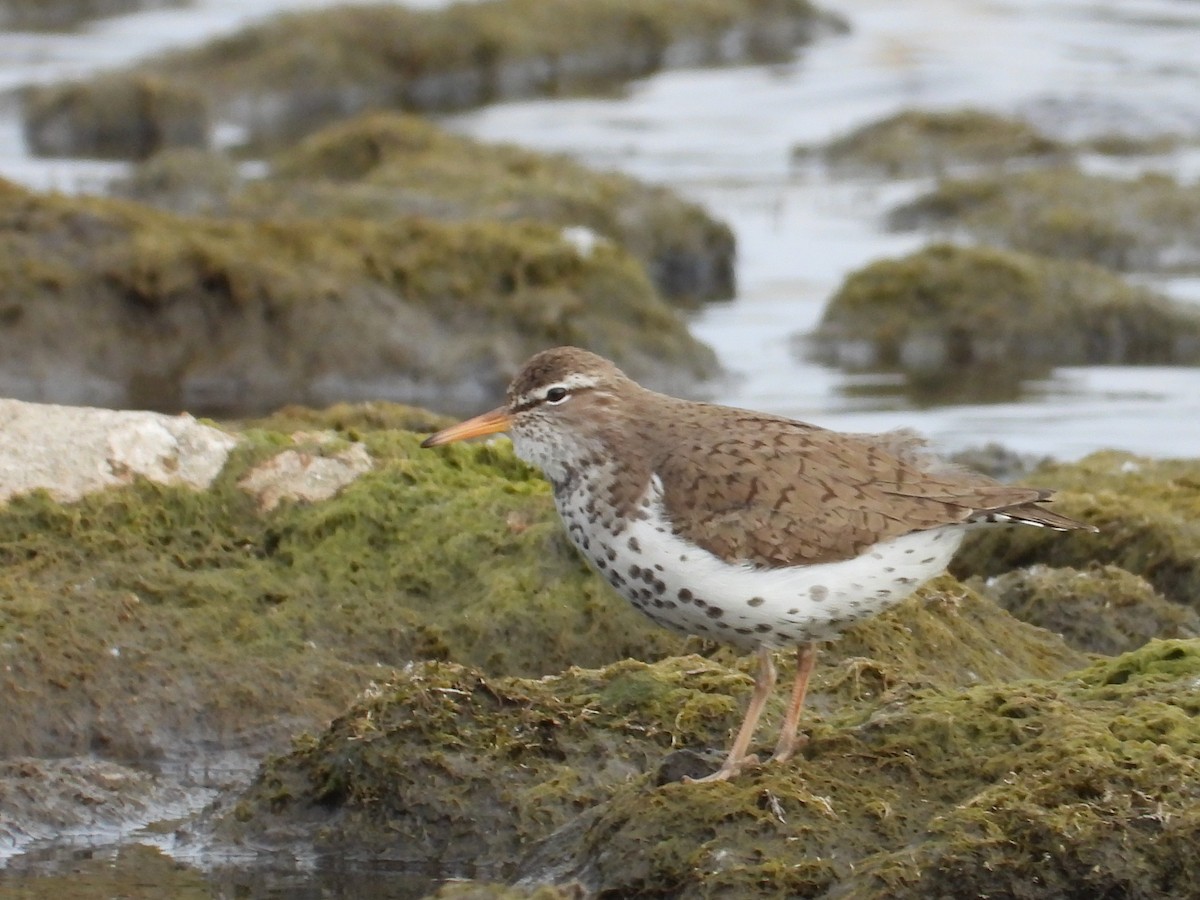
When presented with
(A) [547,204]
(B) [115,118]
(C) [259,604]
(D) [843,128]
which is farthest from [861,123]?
(C) [259,604]

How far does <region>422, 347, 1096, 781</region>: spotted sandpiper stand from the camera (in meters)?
5.64

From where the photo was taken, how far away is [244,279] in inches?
520

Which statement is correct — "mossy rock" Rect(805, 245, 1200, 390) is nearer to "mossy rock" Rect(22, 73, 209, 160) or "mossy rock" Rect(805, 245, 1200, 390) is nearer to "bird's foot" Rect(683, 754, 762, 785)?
"bird's foot" Rect(683, 754, 762, 785)

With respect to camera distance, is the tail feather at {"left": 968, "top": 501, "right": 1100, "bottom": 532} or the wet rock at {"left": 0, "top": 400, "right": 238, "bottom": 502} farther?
the wet rock at {"left": 0, "top": 400, "right": 238, "bottom": 502}

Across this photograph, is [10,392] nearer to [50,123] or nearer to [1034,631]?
[1034,631]

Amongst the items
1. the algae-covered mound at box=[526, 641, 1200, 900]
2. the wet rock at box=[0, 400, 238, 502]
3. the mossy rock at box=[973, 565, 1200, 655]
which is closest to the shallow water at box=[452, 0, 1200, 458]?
the mossy rock at box=[973, 565, 1200, 655]

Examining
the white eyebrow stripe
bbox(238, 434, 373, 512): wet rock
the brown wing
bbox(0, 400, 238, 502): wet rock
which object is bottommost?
bbox(238, 434, 373, 512): wet rock

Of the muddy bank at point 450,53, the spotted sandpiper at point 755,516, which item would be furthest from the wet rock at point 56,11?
the spotted sandpiper at point 755,516

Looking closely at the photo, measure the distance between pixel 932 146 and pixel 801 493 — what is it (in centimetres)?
1621

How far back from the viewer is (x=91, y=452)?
24.2 ft

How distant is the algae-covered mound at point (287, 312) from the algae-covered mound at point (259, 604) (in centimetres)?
533

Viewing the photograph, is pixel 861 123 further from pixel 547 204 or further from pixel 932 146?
pixel 547 204

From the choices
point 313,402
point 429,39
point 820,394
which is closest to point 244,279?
point 313,402

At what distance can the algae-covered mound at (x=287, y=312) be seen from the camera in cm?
1294
